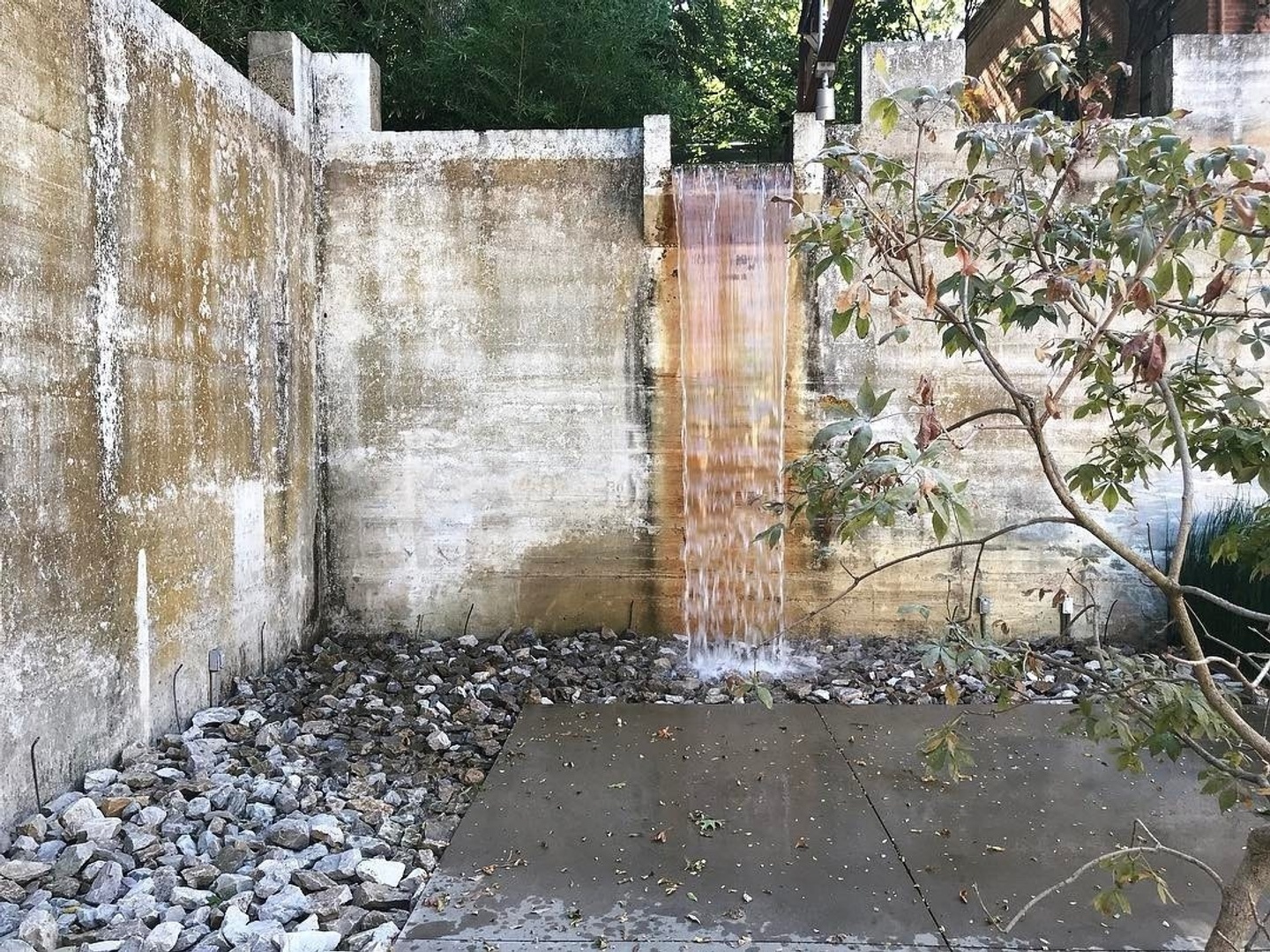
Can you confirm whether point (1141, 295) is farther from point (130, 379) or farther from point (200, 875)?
point (130, 379)

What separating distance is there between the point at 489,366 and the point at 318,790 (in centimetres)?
254

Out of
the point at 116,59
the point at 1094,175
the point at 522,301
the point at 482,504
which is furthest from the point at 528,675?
the point at 1094,175

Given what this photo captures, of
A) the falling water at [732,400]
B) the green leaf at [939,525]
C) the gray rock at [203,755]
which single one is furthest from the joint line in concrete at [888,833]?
the gray rock at [203,755]

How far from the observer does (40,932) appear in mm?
2195

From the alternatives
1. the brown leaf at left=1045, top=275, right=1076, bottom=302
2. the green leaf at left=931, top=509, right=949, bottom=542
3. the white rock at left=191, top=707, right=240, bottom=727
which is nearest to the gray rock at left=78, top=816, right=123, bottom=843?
the white rock at left=191, top=707, right=240, bottom=727

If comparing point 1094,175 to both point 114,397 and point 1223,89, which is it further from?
point 114,397

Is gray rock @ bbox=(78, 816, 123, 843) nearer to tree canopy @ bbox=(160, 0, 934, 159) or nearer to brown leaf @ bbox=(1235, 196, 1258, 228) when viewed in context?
brown leaf @ bbox=(1235, 196, 1258, 228)

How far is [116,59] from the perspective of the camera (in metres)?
3.23

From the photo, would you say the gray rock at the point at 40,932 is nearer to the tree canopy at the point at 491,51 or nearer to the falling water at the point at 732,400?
the falling water at the point at 732,400

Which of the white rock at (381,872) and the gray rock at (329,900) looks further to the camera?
the white rock at (381,872)

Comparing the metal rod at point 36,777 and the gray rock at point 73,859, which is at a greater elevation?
the metal rod at point 36,777

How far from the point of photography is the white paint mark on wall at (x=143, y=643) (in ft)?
10.9

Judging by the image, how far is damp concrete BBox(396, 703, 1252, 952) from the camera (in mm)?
2311

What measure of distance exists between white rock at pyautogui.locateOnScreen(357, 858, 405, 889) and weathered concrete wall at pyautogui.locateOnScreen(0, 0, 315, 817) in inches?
43.3
